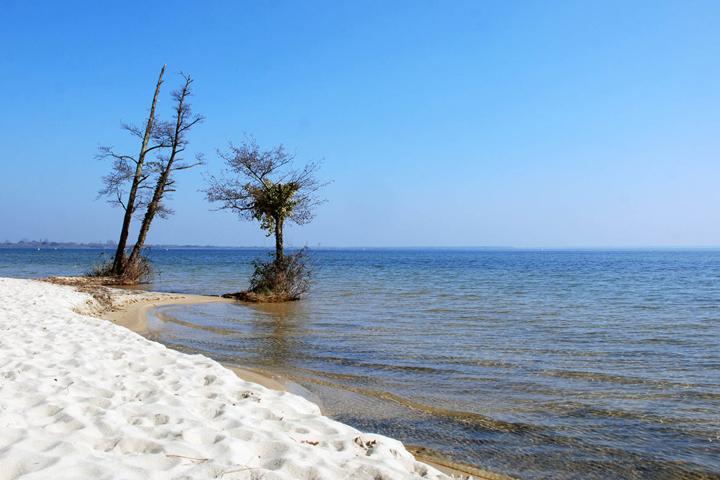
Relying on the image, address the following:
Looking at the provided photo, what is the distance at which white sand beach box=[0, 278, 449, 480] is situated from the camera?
367 cm

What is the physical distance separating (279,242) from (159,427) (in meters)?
16.2

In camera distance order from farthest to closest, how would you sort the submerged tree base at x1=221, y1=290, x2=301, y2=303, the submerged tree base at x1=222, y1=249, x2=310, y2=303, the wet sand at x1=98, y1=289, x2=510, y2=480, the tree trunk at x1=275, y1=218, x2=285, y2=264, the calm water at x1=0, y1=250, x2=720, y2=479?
the tree trunk at x1=275, y1=218, x2=285, y2=264
the submerged tree base at x1=222, y1=249, x2=310, y2=303
the submerged tree base at x1=221, y1=290, x2=301, y2=303
the calm water at x1=0, y1=250, x2=720, y2=479
the wet sand at x1=98, y1=289, x2=510, y2=480

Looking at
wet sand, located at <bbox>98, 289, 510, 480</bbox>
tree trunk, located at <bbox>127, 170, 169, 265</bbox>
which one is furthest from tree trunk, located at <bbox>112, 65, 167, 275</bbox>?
wet sand, located at <bbox>98, 289, 510, 480</bbox>

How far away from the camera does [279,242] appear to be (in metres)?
20.6

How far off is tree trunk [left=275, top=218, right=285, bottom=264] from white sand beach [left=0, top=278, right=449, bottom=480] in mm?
12780

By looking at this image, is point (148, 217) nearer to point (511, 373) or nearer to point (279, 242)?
point (279, 242)

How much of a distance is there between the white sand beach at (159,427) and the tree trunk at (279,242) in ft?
41.9

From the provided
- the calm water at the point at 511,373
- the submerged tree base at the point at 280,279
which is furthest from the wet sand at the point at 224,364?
the submerged tree base at the point at 280,279

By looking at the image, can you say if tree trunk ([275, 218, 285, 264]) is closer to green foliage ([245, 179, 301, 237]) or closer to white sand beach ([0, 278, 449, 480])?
green foliage ([245, 179, 301, 237])

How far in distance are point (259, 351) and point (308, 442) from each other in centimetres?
638

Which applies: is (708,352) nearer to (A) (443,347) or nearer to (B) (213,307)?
(A) (443,347)

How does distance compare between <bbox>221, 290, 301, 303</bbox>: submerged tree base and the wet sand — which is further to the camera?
<bbox>221, 290, 301, 303</bbox>: submerged tree base

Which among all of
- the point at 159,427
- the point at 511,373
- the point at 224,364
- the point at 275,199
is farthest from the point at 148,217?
the point at 159,427

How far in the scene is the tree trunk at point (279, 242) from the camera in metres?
20.4
